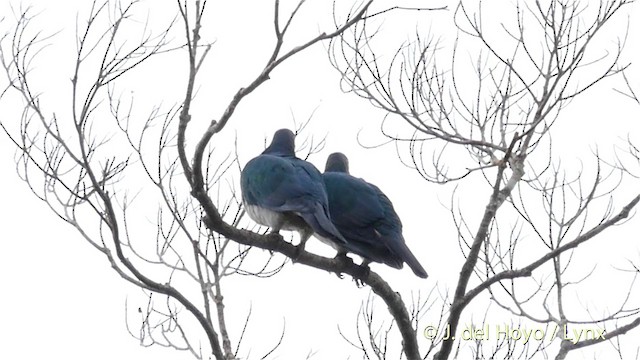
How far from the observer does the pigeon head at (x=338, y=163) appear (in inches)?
248

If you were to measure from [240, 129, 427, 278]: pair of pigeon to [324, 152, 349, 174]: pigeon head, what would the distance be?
311mm

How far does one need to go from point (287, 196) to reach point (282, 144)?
2.65 ft

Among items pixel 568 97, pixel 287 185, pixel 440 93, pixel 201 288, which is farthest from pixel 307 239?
pixel 568 97

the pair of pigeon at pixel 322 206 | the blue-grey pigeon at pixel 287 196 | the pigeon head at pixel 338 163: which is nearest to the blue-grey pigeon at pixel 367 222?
the pair of pigeon at pixel 322 206

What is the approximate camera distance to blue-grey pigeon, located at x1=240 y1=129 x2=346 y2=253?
505 centimetres

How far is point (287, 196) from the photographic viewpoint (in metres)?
5.20

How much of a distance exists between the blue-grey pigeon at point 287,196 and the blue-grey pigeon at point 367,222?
261 mm

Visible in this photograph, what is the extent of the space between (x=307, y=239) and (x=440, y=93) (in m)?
1.08

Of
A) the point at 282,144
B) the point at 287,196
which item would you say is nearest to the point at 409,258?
the point at 287,196

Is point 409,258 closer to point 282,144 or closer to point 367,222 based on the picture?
point 367,222

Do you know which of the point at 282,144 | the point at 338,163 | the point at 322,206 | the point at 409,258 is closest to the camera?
the point at 322,206

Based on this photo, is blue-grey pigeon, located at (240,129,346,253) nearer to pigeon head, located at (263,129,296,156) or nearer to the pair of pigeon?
the pair of pigeon

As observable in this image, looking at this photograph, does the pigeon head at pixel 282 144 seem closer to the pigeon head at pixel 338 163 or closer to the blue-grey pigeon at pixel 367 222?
the blue-grey pigeon at pixel 367 222

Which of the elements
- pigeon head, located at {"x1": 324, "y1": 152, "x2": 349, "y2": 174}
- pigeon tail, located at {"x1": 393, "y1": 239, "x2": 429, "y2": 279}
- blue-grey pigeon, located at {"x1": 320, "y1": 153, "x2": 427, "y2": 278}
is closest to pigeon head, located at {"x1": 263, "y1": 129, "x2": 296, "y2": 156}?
blue-grey pigeon, located at {"x1": 320, "y1": 153, "x2": 427, "y2": 278}
